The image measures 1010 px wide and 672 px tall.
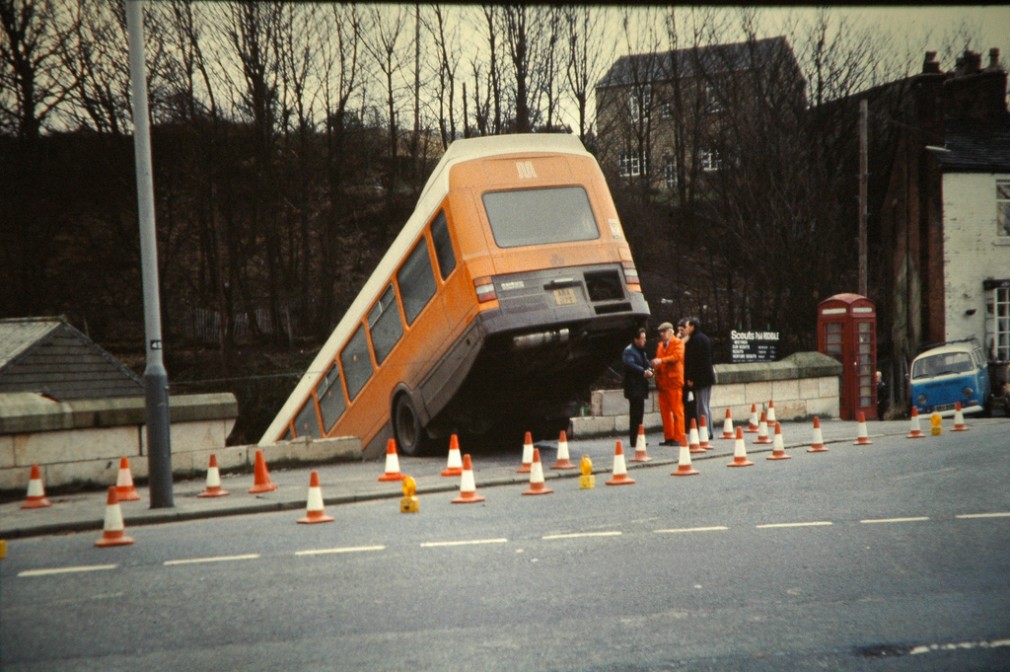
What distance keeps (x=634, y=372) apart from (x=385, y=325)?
407 cm

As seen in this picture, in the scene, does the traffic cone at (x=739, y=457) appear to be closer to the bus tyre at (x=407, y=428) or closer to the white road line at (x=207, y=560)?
the bus tyre at (x=407, y=428)

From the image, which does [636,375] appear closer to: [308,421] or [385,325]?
[385,325]

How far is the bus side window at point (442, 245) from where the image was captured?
14742mm

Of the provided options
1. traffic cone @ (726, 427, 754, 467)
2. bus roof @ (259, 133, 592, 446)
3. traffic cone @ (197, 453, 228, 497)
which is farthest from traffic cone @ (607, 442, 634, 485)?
bus roof @ (259, 133, 592, 446)

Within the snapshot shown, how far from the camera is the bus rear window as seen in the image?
1463 cm

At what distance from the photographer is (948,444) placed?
15273 mm

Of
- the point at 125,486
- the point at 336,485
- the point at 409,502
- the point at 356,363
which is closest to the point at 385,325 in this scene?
the point at 356,363

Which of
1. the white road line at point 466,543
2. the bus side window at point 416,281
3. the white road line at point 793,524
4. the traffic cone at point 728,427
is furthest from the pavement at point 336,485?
the white road line at point 793,524

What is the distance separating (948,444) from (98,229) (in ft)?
83.1

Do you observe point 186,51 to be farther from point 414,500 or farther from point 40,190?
point 414,500

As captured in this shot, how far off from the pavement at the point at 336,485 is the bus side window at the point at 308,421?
2492 mm

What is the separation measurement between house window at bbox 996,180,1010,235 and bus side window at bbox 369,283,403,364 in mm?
13847

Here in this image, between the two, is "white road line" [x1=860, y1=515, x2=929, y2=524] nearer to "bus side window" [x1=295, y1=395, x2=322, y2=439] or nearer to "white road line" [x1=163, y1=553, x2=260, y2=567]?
"white road line" [x1=163, y1=553, x2=260, y2=567]

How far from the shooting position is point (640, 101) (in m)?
42.6
